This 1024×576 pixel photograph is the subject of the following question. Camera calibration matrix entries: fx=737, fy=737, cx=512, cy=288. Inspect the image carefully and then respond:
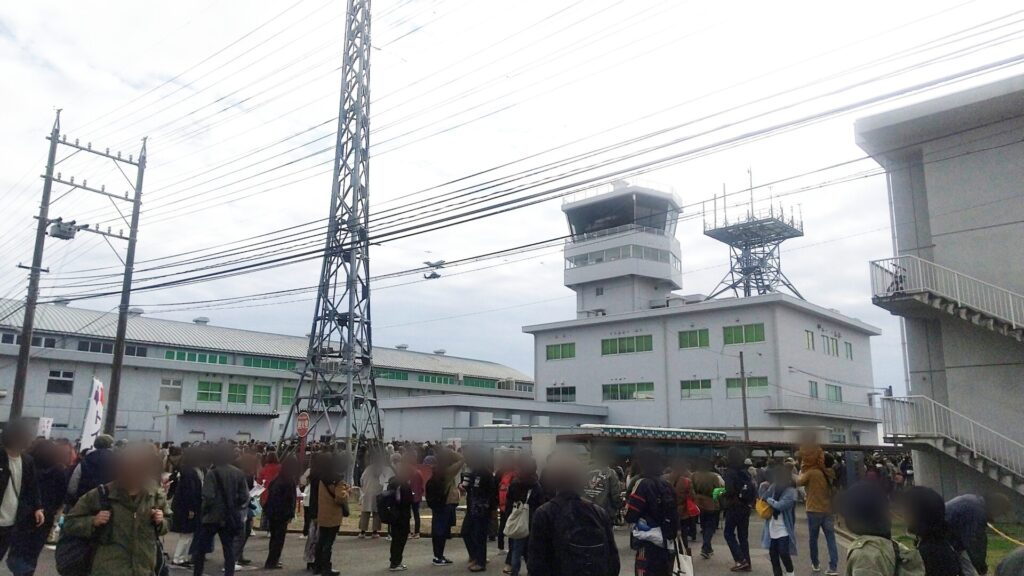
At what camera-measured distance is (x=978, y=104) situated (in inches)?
722

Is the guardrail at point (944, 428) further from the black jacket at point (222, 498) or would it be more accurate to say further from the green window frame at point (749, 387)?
the green window frame at point (749, 387)

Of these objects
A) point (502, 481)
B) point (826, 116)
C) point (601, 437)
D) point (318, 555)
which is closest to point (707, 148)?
point (826, 116)

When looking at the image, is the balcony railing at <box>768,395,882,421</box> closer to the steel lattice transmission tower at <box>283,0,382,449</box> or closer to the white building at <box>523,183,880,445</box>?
the white building at <box>523,183,880,445</box>

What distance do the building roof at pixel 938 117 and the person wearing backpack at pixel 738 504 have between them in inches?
409

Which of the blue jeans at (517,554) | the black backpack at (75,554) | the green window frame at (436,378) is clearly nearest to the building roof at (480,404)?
the green window frame at (436,378)

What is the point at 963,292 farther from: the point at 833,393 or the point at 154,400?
the point at 154,400

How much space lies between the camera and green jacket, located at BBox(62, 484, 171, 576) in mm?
5584

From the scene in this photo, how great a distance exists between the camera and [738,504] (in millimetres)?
11750

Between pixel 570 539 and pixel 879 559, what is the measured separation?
1.99 metres

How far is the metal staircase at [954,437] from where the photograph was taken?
17344mm

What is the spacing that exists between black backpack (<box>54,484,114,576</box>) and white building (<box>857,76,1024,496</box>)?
18021 mm

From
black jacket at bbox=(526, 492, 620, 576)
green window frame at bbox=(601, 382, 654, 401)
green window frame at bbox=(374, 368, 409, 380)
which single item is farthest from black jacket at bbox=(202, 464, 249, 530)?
green window frame at bbox=(374, 368, 409, 380)

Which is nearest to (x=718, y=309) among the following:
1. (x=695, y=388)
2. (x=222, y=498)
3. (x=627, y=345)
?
(x=695, y=388)

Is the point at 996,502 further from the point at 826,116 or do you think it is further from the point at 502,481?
the point at 502,481
